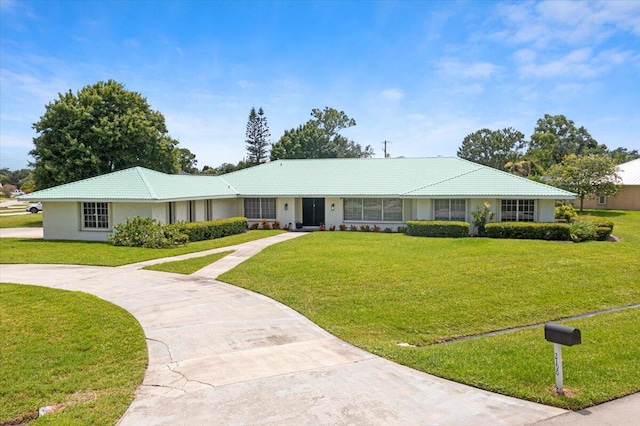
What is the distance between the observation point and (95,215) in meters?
21.8

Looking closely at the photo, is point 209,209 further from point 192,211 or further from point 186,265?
point 186,265

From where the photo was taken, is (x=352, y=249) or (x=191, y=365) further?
(x=352, y=249)

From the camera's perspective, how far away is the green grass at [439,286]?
8578 millimetres

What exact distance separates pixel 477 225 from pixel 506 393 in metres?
18.5

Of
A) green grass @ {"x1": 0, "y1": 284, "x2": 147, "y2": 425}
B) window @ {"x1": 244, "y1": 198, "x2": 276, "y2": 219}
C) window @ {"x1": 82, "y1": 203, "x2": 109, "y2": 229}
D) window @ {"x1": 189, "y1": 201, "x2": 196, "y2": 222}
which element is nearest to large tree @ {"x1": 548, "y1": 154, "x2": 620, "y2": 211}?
window @ {"x1": 244, "y1": 198, "x2": 276, "y2": 219}

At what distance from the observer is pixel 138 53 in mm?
18719

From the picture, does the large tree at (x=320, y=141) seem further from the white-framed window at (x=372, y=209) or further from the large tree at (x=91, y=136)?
the white-framed window at (x=372, y=209)

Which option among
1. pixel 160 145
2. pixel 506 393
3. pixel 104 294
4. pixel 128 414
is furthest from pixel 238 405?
pixel 160 145

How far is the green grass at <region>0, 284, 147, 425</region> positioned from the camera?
5.48 metres

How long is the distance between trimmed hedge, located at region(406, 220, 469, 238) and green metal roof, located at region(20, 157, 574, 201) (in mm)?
1676

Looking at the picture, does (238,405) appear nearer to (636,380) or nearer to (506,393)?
(506,393)

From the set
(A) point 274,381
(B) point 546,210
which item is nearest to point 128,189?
(A) point 274,381

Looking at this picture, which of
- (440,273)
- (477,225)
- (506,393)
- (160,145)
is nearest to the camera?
(506,393)

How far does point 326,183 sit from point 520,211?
37.3 feet
